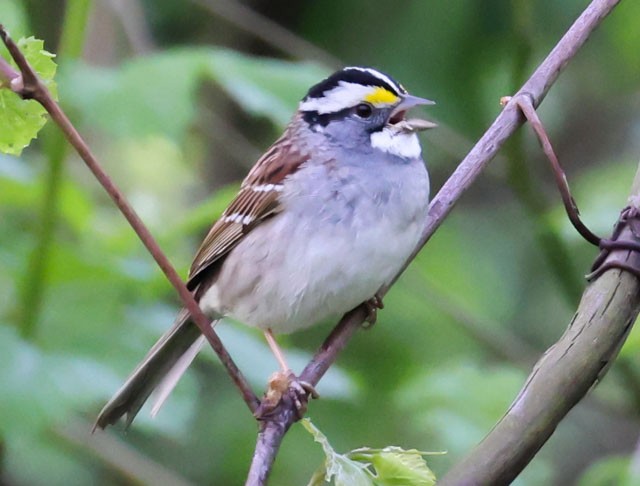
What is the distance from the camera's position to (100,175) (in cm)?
153

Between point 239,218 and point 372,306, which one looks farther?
point 239,218

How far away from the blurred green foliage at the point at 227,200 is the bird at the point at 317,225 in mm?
119

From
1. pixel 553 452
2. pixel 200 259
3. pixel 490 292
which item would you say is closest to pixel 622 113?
pixel 490 292

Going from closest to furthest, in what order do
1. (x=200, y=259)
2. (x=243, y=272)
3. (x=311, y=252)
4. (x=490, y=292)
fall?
(x=311, y=252)
(x=243, y=272)
(x=200, y=259)
(x=490, y=292)

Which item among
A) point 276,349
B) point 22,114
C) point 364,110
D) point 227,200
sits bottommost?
point 276,349

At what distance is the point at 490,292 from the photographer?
15.6 ft

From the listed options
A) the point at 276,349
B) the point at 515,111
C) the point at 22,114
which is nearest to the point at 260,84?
the point at 276,349

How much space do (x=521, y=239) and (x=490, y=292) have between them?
0.43m

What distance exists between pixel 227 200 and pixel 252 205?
0.21 m

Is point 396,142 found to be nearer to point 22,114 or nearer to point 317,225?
point 317,225

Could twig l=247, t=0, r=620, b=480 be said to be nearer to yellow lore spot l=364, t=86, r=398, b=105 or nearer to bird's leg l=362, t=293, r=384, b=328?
bird's leg l=362, t=293, r=384, b=328

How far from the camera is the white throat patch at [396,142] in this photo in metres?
2.73

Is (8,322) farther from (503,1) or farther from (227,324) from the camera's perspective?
(503,1)

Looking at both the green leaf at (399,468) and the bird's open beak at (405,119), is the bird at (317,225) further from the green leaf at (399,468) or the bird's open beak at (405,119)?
the green leaf at (399,468)
